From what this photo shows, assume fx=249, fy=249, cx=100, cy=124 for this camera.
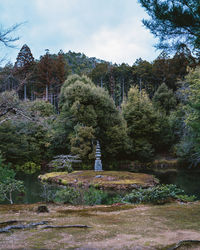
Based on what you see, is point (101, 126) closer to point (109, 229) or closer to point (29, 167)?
point (29, 167)

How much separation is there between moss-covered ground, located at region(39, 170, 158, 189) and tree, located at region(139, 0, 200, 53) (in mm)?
10916

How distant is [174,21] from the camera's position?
498 cm

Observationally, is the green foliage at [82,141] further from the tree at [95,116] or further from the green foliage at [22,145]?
the green foliage at [22,145]

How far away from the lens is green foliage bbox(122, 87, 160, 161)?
89.1ft

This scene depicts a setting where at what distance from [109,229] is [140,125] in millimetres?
24115

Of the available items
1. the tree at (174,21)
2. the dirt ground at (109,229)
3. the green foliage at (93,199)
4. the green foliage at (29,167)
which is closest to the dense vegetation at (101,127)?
the green foliage at (29,167)

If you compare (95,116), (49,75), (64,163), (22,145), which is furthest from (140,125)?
(49,75)

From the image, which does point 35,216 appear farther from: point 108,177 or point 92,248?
point 108,177

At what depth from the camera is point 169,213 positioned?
223 inches

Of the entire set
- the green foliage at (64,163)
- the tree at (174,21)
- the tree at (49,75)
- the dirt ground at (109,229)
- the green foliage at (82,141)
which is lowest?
the green foliage at (64,163)

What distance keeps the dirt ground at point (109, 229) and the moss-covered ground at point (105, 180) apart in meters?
8.74

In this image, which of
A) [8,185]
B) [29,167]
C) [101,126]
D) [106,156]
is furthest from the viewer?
[106,156]

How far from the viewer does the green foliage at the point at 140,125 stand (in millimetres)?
27144

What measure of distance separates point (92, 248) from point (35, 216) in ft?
8.36
